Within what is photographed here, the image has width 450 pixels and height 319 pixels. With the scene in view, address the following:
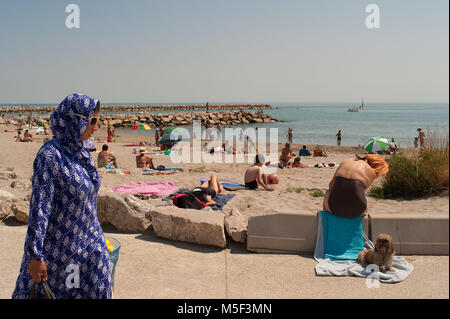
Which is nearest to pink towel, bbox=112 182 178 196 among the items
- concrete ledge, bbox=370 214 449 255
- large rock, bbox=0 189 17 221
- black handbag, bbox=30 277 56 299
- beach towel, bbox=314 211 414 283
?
large rock, bbox=0 189 17 221

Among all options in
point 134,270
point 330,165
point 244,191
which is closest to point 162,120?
point 330,165

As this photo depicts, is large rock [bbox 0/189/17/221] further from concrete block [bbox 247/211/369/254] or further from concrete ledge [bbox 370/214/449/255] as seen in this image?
concrete ledge [bbox 370/214/449/255]

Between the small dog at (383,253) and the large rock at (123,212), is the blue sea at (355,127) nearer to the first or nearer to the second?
the small dog at (383,253)

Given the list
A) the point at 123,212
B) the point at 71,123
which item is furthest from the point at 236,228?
the point at 71,123

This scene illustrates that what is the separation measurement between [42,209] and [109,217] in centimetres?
325

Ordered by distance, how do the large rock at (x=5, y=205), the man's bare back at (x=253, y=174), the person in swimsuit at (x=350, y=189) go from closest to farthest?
1. the person in swimsuit at (x=350, y=189)
2. the large rock at (x=5, y=205)
3. the man's bare back at (x=253, y=174)

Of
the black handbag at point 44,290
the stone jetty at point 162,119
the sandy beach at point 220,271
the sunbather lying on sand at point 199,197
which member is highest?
the stone jetty at point 162,119

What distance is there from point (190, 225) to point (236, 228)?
56cm

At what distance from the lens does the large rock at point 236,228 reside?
446 centimetres

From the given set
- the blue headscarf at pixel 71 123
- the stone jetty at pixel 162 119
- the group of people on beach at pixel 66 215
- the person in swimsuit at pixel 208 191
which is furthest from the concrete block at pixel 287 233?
the stone jetty at pixel 162 119

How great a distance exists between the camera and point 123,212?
5.00 metres

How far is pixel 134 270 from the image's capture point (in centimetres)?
382

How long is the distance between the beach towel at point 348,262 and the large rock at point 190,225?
1.12 m

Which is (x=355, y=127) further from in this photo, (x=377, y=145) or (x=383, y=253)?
(x=383, y=253)
